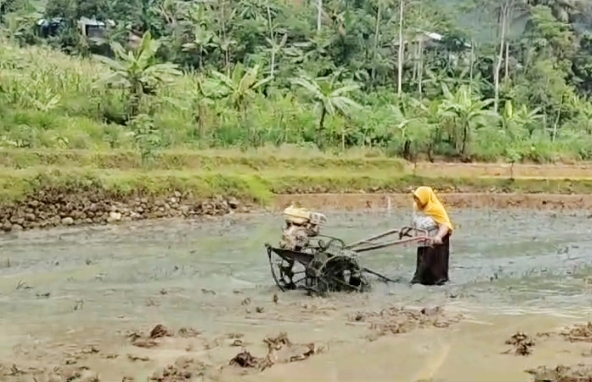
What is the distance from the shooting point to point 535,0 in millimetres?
39906

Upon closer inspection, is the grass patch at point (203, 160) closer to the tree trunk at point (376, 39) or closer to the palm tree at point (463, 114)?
the palm tree at point (463, 114)

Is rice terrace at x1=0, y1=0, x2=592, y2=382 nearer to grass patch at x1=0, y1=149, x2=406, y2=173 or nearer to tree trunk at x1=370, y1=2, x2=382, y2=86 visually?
grass patch at x1=0, y1=149, x2=406, y2=173

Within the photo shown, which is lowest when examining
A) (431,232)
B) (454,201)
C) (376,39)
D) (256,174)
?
(454,201)

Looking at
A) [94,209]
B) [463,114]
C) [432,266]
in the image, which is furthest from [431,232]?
[463,114]

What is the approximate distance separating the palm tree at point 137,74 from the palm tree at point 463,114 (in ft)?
29.2

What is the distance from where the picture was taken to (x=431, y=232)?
11.8 metres

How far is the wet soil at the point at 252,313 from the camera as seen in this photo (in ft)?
25.4

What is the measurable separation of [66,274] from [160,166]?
9392 millimetres

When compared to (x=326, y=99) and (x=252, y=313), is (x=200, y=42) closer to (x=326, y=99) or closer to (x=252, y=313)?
(x=326, y=99)

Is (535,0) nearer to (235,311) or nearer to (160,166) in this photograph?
(160,166)

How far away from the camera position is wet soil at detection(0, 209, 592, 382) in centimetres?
773

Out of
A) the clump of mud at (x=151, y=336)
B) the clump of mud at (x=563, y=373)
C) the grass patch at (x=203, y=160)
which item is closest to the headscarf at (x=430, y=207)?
the clump of mud at (x=151, y=336)

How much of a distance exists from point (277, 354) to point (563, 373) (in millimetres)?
2570

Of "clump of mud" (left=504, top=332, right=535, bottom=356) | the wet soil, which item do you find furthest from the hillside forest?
"clump of mud" (left=504, top=332, right=535, bottom=356)
